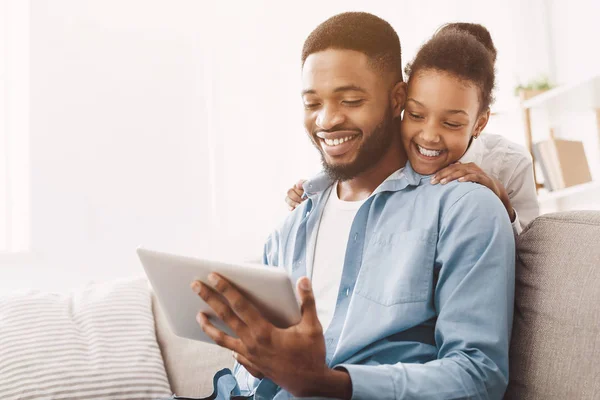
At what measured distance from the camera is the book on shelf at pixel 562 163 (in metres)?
2.74

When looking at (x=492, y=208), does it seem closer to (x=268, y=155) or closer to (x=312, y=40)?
(x=312, y=40)

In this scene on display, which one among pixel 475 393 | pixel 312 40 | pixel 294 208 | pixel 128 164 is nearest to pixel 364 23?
pixel 312 40

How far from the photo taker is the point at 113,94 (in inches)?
114

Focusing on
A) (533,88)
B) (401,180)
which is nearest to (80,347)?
(401,180)

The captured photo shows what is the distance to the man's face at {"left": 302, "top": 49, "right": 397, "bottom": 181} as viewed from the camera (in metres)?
1.29

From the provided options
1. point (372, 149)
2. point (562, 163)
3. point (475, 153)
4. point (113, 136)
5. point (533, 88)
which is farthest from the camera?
point (533, 88)

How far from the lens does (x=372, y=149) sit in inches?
51.7

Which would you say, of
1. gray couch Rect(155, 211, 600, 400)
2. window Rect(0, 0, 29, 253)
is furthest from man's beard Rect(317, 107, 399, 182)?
window Rect(0, 0, 29, 253)

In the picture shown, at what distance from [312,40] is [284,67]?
1806mm

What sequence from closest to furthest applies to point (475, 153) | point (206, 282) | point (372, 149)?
point (206, 282), point (372, 149), point (475, 153)

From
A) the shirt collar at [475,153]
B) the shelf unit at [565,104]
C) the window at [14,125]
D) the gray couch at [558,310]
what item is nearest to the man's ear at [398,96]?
the shirt collar at [475,153]

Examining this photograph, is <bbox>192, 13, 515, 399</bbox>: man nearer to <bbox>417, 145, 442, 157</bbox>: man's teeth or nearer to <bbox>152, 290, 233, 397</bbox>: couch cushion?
<bbox>417, 145, 442, 157</bbox>: man's teeth

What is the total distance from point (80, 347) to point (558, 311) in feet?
3.79

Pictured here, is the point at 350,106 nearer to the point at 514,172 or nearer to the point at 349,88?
the point at 349,88
